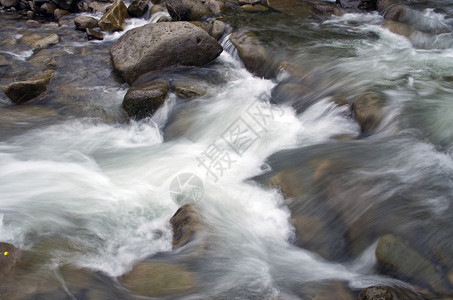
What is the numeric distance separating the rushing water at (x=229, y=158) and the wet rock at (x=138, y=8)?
2.49 metres

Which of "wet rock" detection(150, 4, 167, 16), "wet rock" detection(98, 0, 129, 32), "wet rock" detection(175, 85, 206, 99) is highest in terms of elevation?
"wet rock" detection(150, 4, 167, 16)

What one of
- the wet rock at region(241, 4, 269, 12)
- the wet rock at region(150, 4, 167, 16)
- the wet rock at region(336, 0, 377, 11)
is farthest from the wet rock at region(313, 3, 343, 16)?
the wet rock at region(150, 4, 167, 16)

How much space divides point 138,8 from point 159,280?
901cm

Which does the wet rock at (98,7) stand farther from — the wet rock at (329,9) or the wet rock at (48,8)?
the wet rock at (329,9)

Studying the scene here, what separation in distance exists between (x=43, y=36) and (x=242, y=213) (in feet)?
26.5

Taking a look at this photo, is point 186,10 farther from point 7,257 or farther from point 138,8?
point 7,257

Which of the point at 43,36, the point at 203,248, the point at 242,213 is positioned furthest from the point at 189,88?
the point at 43,36

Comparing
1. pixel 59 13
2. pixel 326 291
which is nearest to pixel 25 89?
pixel 59 13

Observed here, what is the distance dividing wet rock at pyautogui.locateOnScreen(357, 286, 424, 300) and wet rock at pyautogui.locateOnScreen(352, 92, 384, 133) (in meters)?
2.68

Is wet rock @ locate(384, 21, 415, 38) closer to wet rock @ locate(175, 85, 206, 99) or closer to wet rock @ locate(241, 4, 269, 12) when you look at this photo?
wet rock @ locate(241, 4, 269, 12)

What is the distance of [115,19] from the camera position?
10086mm

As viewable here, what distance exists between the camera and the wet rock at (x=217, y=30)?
904cm

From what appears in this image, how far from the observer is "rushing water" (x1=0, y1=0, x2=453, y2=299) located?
150 inches

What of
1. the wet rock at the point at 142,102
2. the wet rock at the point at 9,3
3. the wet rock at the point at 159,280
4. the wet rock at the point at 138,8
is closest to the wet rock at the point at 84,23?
the wet rock at the point at 138,8
